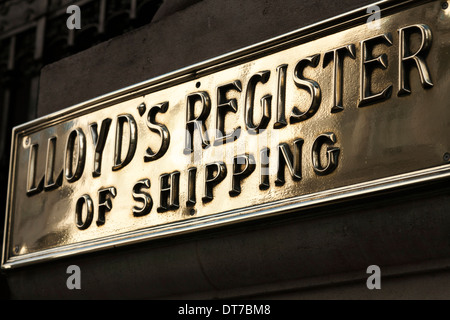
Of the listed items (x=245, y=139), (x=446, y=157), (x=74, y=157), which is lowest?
(x=446, y=157)

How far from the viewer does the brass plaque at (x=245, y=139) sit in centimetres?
349

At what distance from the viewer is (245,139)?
406 centimetres

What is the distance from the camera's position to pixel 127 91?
468 centimetres

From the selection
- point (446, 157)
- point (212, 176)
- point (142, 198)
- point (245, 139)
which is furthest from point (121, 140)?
point (446, 157)

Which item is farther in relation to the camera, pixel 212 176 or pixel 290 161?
pixel 212 176

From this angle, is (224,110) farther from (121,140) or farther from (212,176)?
(121,140)

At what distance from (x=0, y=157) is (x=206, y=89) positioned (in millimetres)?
4046

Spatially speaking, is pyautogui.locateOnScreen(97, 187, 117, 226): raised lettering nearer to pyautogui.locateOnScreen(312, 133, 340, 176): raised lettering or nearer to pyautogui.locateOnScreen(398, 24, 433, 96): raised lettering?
pyautogui.locateOnScreen(312, 133, 340, 176): raised lettering

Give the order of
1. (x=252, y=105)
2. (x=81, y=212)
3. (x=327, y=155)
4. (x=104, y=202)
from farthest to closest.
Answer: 1. (x=81, y=212)
2. (x=104, y=202)
3. (x=252, y=105)
4. (x=327, y=155)

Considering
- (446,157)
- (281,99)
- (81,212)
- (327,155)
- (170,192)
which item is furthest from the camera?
(81,212)

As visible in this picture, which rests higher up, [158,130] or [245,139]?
[158,130]

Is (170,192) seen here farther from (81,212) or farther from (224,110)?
(81,212)

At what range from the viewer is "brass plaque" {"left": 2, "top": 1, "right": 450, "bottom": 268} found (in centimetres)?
349
